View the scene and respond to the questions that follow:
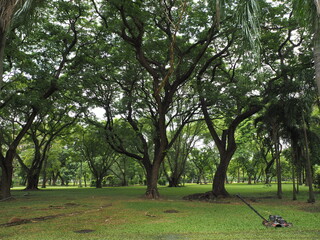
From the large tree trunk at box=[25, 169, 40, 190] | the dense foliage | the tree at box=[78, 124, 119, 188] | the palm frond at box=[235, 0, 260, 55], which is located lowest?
the large tree trunk at box=[25, 169, 40, 190]

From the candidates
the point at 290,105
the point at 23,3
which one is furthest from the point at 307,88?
the point at 23,3

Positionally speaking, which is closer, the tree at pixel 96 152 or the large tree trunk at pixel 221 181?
the large tree trunk at pixel 221 181

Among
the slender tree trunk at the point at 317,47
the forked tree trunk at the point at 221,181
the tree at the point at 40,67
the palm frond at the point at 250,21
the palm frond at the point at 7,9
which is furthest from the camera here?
the forked tree trunk at the point at 221,181

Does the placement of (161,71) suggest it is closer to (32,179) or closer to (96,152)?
(96,152)

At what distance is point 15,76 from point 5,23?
11453 millimetres

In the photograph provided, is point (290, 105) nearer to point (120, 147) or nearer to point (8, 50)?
point (120, 147)

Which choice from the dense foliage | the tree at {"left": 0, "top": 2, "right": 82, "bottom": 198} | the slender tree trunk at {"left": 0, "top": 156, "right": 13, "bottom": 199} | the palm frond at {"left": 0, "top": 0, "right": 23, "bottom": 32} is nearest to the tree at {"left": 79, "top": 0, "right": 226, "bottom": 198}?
the dense foliage

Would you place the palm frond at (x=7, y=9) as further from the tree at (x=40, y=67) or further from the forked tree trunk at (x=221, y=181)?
the forked tree trunk at (x=221, y=181)

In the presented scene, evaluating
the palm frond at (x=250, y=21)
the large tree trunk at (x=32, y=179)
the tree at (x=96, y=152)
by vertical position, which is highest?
the palm frond at (x=250, y=21)

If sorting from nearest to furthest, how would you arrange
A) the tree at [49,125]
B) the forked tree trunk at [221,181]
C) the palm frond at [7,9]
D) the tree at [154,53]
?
the palm frond at [7,9], the tree at [154,53], the forked tree trunk at [221,181], the tree at [49,125]

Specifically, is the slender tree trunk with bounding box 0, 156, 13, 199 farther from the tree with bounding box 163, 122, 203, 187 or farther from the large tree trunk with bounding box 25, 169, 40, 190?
the tree with bounding box 163, 122, 203, 187

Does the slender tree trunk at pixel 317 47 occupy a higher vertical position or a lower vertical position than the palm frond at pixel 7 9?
lower

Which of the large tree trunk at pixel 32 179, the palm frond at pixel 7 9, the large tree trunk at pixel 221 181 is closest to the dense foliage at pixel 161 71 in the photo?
the large tree trunk at pixel 221 181

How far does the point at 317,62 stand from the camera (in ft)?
15.6
